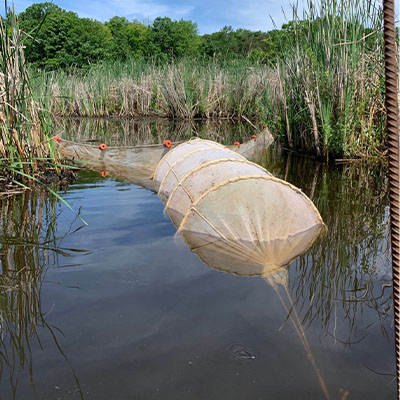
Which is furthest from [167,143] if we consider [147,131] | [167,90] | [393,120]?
[167,90]

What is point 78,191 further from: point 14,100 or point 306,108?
point 306,108

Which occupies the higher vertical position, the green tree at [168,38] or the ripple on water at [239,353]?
the green tree at [168,38]

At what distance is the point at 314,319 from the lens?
283 cm

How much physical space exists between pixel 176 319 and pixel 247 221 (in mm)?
1544

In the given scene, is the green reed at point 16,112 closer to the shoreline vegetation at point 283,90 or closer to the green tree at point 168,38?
the shoreline vegetation at point 283,90

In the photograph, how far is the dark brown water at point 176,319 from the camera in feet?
7.33

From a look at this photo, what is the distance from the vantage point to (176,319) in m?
2.82

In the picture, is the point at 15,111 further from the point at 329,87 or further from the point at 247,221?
the point at 329,87

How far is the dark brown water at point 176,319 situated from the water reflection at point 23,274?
1 centimetres

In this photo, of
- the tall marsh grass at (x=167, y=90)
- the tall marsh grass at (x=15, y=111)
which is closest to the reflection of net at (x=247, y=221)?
the tall marsh grass at (x=15, y=111)

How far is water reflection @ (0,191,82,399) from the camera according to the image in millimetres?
2447

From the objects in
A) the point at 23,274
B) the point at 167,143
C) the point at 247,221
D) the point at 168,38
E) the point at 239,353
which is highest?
the point at 168,38

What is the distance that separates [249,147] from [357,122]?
2505 mm

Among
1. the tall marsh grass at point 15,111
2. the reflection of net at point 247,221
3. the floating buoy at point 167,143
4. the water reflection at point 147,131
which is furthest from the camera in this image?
the water reflection at point 147,131
